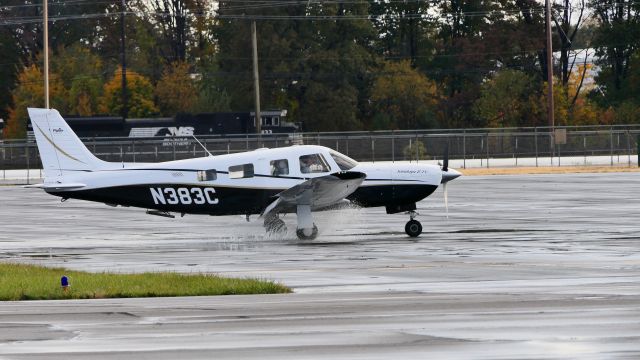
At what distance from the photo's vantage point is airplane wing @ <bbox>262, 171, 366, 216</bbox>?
27.0 metres

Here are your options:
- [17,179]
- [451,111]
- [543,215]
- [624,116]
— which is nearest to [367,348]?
[543,215]

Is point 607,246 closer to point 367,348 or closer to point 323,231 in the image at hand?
point 323,231

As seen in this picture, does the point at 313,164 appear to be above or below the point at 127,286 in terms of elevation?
above

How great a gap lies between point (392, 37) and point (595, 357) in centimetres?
10253

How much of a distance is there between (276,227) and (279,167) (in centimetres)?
182

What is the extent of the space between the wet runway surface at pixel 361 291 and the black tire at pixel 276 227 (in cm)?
27

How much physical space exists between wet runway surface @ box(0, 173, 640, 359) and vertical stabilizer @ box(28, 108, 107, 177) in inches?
68.8

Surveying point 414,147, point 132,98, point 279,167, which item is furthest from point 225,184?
point 132,98

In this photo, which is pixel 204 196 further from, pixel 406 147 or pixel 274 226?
pixel 406 147

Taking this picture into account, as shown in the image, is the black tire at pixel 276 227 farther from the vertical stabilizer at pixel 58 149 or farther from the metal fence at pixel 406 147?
the metal fence at pixel 406 147

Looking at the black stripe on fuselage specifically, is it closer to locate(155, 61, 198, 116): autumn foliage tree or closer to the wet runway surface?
the wet runway surface

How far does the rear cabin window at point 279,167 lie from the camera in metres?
27.7

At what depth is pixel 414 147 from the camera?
265 feet

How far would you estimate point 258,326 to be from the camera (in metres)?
15.0
